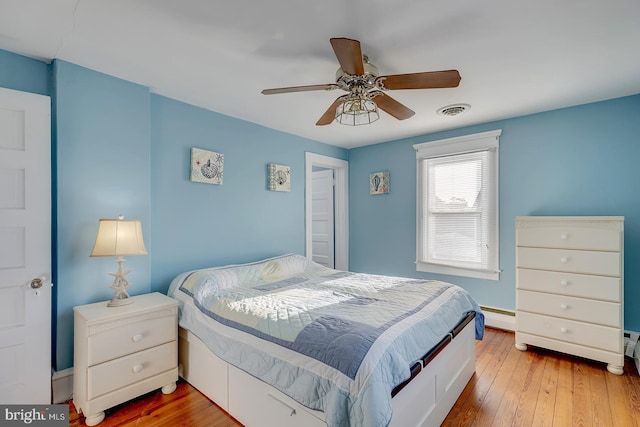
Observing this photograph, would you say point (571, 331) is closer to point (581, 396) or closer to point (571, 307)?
point (571, 307)

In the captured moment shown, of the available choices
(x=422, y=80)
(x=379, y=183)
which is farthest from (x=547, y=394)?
(x=379, y=183)

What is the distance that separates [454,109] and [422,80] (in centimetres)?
143

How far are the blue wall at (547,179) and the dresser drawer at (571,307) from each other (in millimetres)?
467

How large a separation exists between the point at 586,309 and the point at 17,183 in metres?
4.45

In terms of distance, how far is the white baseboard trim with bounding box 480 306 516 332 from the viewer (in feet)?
11.0

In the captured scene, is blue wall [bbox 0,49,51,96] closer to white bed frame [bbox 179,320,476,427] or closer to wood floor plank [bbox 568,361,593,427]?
white bed frame [bbox 179,320,476,427]

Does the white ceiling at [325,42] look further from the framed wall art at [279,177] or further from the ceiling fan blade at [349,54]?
the framed wall art at [279,177]

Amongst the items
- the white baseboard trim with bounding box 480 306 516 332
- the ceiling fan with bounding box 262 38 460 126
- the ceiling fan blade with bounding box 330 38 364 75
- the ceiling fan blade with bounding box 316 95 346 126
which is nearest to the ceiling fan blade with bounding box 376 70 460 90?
the ceiling fan with bounding box 262 38 460 126

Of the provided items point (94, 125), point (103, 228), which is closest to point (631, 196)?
point (103, 228)

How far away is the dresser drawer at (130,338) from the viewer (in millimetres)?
1892

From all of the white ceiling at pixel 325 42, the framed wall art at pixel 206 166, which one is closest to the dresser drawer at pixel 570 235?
the white ceiling at pixel 325 42

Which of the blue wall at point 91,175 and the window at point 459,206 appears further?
the window at point 459,206

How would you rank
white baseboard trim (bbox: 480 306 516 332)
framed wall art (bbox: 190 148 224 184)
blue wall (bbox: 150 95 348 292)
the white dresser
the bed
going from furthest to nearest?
white baseboard trim (bbox: 480 306 516 332) → framed wall art (bbox: 190 148 224 184) → blue wall (bbox: 150 95 348 292) → the white dresser → the bed

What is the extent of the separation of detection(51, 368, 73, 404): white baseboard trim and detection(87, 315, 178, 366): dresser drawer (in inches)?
18.7
